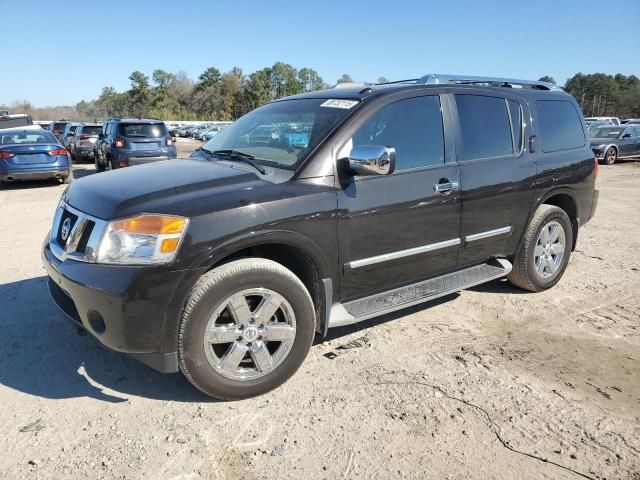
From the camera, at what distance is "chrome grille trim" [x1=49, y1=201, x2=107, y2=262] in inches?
109

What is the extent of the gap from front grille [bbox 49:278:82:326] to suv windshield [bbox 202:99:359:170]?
1.53m

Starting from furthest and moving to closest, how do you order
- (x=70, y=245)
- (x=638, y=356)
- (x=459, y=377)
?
1. (x=638, y=356)
2. (x=459, y=377)
3. (x=70, y=245)

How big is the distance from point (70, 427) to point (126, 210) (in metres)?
1.24

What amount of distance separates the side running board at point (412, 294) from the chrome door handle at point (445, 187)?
711mm

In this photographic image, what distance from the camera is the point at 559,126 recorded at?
4.91 meters

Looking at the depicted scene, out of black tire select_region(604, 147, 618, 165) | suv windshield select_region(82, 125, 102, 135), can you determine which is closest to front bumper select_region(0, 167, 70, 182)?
suv windshield select_region(82, 125, 102, 135)

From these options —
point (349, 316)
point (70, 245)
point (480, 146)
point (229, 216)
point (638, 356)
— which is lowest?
point (638, 356)

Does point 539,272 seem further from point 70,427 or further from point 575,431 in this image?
point 70,427

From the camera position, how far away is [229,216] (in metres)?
2.83

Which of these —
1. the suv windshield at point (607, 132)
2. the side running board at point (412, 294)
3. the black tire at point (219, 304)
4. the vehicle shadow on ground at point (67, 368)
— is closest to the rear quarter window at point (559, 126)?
the side running board at point (412, 294)

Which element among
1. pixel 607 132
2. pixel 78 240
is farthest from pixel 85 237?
pixel 607 132

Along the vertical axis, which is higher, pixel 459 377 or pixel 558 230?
pixel 558 230

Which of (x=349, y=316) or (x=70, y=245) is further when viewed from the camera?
(x=349, y=316)

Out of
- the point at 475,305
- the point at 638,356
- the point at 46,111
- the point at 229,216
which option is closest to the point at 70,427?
the point at 229,216
